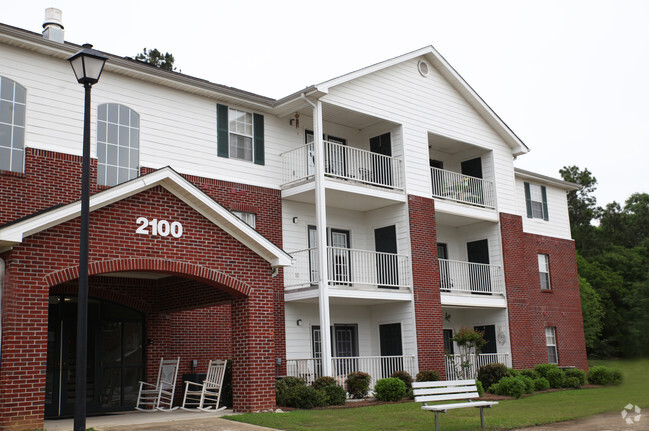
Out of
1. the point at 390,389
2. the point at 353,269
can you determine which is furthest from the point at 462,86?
the point at 390,389

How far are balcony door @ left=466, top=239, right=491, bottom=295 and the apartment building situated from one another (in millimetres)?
56

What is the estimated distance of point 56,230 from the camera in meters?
11.3

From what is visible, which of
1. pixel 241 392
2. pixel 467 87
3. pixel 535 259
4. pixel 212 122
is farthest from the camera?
pixel 535 259

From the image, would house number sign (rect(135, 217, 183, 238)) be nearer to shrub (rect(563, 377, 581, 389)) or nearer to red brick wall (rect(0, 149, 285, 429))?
red brick wall (rect(0, 149, 285, 429))

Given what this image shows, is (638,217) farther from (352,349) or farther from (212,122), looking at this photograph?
(212,122)

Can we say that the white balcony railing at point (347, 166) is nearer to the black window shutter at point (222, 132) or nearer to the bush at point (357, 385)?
the black window shutter at point (222, 132)

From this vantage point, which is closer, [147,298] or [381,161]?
[147,298]

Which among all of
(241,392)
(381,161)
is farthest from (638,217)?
(241,392)

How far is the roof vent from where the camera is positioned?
656 inches

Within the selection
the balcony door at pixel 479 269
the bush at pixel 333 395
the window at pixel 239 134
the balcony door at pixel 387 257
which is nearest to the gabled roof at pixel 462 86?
the window at pixel 239 134

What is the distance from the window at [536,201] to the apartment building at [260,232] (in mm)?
132

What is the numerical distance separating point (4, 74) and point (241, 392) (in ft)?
27.9

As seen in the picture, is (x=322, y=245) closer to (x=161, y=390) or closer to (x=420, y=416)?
(x=161, y=390)

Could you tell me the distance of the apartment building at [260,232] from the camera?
12.3m
